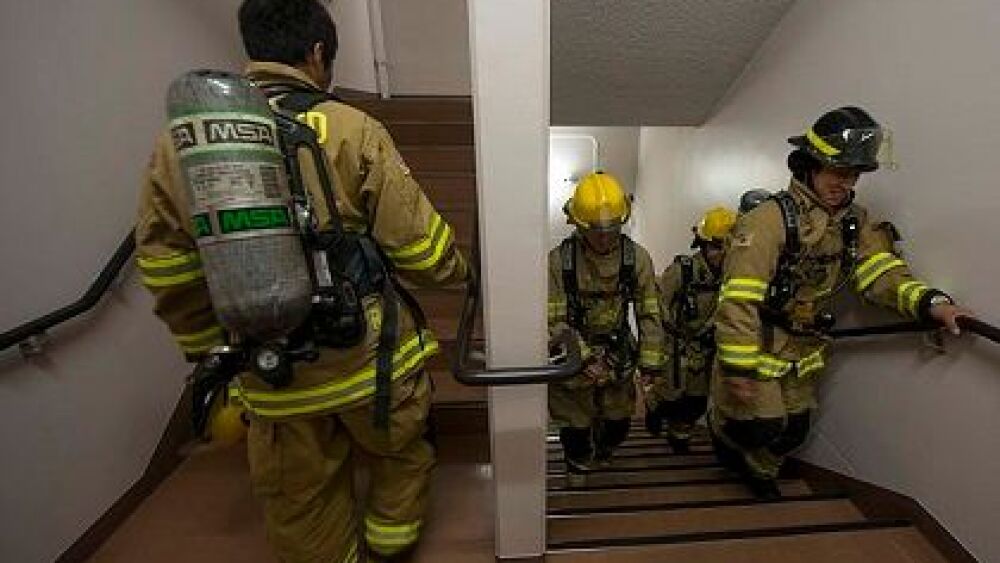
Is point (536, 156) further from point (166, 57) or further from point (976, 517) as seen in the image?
point (166, 57)

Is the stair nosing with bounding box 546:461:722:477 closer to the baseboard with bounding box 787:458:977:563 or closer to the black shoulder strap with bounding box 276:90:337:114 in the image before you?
the baseboard with bounding box 787:458:977:563

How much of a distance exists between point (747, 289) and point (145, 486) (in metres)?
2.39

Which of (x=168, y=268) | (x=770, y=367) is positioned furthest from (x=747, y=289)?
(x=168, y=268)

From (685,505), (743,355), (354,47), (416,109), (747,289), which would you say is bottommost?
(685,505)

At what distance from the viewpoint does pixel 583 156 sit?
23.1ft

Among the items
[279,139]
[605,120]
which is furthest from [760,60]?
[279,139]

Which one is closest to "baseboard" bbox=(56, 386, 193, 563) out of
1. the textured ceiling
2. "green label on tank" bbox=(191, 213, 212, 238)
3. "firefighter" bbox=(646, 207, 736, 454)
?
"green label on tank" bbox=(191, 213, 212, 238)

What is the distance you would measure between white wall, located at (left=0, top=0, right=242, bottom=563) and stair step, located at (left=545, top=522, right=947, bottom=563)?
1.56 m

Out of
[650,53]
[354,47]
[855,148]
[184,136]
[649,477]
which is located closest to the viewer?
[184,136]

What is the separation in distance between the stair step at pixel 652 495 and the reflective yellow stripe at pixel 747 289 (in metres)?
0.97

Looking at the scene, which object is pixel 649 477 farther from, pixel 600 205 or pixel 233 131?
pixel 233 131

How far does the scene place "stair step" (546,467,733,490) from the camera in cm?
253

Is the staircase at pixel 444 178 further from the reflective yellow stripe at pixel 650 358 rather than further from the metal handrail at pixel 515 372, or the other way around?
the reflective yellow stripe at pixel 650 358

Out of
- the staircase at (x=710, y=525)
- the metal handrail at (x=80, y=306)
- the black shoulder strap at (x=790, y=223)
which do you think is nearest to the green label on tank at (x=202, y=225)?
the metal handrail at (x=80, y=306)
